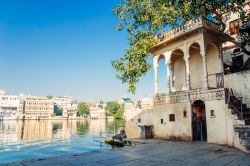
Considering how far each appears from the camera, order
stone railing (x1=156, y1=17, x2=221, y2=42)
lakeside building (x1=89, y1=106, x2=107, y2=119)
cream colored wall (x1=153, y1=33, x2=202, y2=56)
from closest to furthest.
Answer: stone railing (x1=156, y1=17, x2=221, y2=42) → cream colored wall (x1=153, y1=33, x2=202, y2=56) → lakeside building (x1=89, y1=106, x2=107, y2=119)

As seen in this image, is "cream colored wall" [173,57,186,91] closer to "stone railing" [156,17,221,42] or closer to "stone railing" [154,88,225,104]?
"stone railing" [156,17,221,42]

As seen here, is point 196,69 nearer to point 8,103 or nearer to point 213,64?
point 213,64

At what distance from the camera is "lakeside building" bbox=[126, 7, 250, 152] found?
12.1 meters

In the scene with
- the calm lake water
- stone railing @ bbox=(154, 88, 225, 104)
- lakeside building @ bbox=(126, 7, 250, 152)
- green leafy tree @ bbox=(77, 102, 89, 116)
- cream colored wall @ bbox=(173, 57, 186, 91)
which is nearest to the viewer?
lakeside building @ bbox=(126, 7, 250, 152)

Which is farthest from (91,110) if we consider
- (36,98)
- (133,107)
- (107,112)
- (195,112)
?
(195,112)

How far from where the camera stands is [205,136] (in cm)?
1427

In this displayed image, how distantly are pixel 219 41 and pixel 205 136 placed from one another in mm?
7338

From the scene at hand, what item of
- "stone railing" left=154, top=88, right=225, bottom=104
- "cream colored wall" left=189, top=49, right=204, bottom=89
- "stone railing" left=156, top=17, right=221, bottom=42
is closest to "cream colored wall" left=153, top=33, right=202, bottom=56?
"stone railing" left=156, top=17, right=221, bottom=42

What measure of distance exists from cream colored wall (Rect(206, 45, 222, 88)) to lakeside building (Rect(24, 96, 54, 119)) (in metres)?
132

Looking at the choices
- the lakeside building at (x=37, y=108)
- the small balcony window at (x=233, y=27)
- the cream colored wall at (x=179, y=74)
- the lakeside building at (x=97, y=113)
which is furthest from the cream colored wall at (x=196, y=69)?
the lakeside building at (x=97, y=113)

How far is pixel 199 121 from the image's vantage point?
47.4 ft

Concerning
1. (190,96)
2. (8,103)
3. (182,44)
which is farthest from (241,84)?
(8,103)

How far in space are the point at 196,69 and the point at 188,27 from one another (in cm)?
417

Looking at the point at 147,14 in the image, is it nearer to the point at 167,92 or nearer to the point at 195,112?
the point at 167,92
